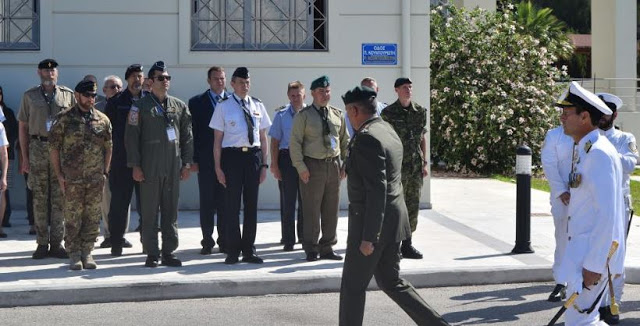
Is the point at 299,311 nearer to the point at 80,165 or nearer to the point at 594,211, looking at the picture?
the point at 80,165

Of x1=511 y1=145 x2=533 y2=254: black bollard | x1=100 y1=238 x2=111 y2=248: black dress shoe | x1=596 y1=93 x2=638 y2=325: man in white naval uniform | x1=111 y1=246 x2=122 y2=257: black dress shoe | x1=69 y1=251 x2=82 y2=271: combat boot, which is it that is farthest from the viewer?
x1=100 y1=238 x2=111 y2=248: black dress shoe

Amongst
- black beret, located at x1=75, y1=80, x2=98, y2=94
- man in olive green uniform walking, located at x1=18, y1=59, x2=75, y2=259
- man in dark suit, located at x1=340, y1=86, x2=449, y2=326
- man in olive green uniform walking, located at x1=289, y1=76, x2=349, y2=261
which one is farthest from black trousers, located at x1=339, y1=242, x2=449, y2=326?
man in olive green uniform walking, located at x1=18, y1=59, x2=75, y2=259

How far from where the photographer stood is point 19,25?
1413 cm

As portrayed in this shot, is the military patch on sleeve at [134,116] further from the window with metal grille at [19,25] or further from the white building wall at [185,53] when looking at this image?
the window with metal grille at [19,25]

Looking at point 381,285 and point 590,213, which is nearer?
point 590,213

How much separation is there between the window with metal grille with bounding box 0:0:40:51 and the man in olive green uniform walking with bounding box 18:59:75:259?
9.28ft

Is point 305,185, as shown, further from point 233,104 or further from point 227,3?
point 227,3

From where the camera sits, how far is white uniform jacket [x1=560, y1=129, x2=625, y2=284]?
584cm

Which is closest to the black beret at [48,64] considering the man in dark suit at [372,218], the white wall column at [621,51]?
the man in dark suit at [372,218]

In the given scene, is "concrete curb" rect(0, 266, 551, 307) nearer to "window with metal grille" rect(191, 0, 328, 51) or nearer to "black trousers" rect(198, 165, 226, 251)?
"black trousers" rect(198, 165, 226, 251)

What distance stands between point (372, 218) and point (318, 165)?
3.89 metres

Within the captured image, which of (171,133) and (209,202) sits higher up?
(171,133)

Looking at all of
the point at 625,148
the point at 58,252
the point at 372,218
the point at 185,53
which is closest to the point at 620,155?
the point at 625,148

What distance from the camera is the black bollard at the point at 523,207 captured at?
36.9ft
